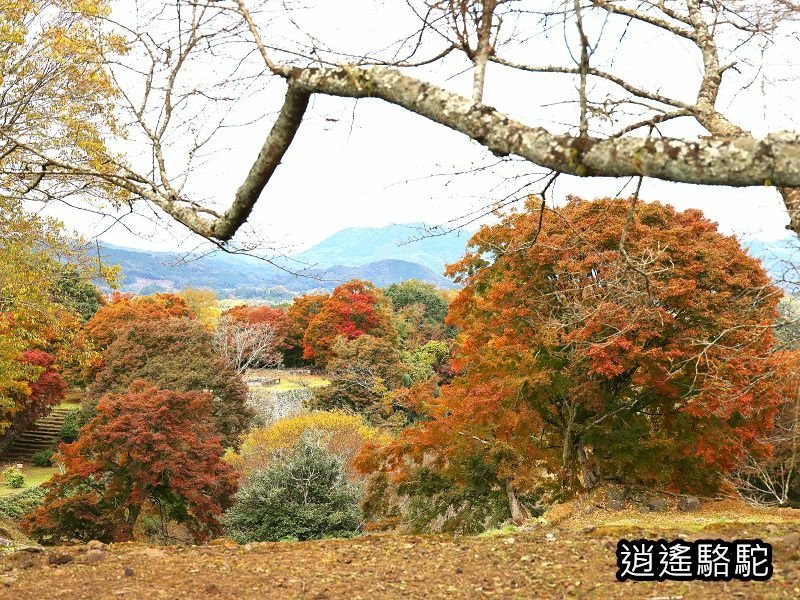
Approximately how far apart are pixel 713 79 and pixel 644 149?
7.76 ft

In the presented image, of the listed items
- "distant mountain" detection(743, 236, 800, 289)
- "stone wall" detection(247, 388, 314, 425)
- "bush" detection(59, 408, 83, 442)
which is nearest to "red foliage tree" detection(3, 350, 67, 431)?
"bush" detection(59, 408, 83, 442)

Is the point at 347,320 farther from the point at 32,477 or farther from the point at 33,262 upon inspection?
the point at 33,262

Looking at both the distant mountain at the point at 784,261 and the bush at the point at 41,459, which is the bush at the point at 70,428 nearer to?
the bush at the point at 41,459

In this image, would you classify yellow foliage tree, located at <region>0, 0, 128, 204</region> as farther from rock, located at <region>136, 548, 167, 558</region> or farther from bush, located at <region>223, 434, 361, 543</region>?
bush, located at <region>223, 434, 361, 543</region>

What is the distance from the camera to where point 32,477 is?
63.8 ft

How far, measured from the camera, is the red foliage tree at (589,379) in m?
8.33

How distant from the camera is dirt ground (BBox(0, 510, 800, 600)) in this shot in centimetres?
357

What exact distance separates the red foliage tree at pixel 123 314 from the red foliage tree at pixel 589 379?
1779 cm

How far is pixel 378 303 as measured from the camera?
3166 centimetres

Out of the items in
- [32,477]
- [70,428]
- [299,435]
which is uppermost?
[299,435]

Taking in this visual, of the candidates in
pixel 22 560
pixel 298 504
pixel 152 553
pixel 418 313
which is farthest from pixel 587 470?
pixel 418 313

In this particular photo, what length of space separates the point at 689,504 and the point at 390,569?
264 inches

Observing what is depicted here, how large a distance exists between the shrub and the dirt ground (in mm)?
11085

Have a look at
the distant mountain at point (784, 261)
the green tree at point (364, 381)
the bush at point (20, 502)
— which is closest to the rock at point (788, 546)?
the distant mountain at point (784, 261)
